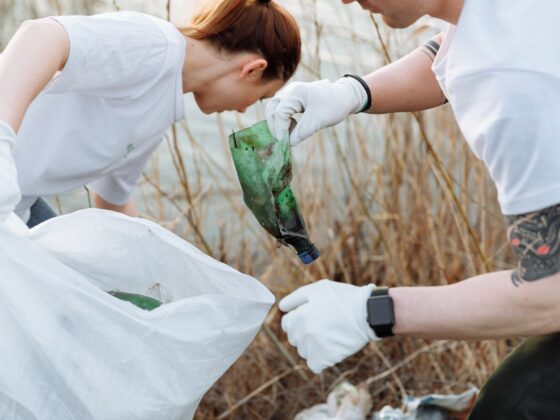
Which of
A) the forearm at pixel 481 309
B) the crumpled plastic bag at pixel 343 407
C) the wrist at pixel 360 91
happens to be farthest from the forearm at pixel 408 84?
the crumpled plastic bag at pixel 343 407

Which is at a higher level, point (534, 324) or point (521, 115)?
point (521, 115)

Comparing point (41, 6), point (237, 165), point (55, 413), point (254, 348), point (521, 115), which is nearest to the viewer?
point (521, 115)

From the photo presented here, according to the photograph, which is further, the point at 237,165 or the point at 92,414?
the point at 237,165

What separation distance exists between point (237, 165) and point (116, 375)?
1.19 feet

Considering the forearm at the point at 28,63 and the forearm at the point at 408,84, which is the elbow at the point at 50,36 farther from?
the forearm at the point at 408,84

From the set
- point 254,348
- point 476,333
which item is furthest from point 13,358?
point 254,348

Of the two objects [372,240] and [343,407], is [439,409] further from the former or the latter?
[372,240]

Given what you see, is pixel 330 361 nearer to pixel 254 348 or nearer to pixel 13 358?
pixel 13 358

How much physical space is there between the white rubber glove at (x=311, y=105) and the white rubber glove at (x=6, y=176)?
396 mm

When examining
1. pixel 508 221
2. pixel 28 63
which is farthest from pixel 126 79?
pixel 508 221

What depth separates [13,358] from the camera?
3.60 ft

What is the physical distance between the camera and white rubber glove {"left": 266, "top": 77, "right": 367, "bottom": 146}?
4.32 feet

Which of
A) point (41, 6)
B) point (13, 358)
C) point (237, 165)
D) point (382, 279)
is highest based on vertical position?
point (237, 165)

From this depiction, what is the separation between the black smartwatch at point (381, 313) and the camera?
45.6 inches
